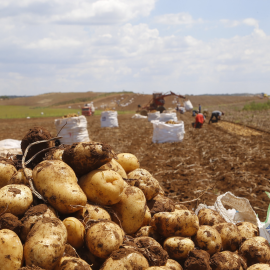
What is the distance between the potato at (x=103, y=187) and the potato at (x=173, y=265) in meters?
0.79

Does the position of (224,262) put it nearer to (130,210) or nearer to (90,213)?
(130,210)

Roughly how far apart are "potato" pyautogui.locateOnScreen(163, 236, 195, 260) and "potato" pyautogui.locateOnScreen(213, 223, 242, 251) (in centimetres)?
51

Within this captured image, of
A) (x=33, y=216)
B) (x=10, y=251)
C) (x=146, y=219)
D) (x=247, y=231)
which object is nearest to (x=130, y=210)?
(x=146, y=219)

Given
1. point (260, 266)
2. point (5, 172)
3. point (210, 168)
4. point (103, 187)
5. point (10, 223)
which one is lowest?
point (210, 168)

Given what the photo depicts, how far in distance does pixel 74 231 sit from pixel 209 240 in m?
1.41

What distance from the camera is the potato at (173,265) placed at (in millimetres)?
2400

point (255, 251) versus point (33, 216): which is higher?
point (33, 216)

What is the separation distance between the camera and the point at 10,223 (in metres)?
2.16

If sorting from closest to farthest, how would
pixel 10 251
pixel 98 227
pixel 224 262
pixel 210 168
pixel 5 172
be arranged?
pixel 10 251 < pixel 98 227 < pixel 224 262 < pixel 5 172 < pixel 210 168

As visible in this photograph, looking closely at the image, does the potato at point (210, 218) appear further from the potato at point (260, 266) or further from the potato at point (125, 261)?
the potato at point (125, 261)

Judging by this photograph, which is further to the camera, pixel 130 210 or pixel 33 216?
pixel 130 210

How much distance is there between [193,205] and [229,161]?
12.9ft

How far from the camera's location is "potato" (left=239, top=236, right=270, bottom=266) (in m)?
2.73

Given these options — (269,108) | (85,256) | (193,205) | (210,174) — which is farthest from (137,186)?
(269,108)
